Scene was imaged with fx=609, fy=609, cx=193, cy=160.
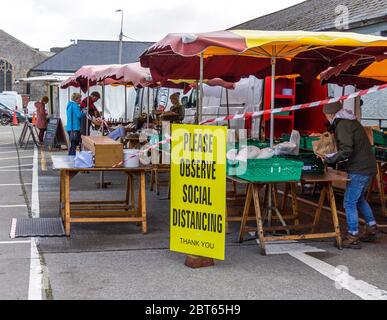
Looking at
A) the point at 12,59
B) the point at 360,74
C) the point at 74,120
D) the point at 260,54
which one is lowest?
the point at 74,120

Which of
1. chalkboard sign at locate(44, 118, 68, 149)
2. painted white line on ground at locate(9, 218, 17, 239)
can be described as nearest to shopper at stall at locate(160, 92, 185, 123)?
painted white line on ground at locate(9, 218, 17, 239)

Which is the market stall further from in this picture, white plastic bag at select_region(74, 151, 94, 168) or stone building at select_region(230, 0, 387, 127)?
stone building at select_region(230, 0, 387, 127)

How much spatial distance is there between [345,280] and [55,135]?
17705mm

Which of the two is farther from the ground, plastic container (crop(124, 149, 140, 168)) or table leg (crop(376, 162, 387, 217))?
plastic container (crop(124, 149, 140, 168))

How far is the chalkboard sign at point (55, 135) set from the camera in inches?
880

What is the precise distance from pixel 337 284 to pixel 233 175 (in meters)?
1.95

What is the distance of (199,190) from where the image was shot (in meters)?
6.39

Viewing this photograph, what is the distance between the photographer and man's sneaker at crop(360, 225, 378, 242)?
7.71m

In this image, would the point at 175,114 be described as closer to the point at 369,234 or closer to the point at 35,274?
the point at 369,234

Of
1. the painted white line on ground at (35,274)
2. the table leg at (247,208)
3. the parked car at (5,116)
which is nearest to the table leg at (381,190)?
the table leg at (247,208)

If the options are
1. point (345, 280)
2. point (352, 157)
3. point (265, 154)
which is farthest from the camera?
point (265, 154)

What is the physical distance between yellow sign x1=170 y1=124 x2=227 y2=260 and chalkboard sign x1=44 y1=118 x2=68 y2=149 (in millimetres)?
16446

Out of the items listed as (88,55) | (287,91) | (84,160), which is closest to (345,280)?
(84,160)

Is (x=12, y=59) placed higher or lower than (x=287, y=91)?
higher
